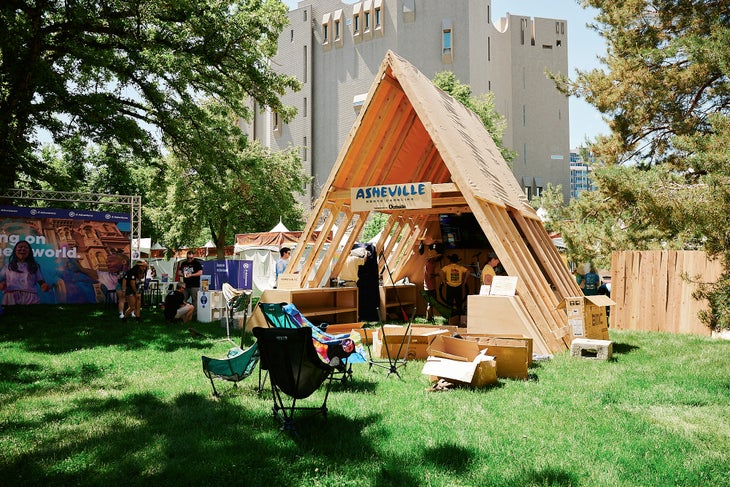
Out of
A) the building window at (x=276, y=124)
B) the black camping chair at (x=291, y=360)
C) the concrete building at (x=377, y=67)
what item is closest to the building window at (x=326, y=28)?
the concrete building at (x=377, y=67)

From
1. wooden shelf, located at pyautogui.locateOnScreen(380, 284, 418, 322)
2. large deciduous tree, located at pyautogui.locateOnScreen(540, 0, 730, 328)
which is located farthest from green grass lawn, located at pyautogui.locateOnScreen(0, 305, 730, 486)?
wooden shelf, located at pyautogui.locateOnScreen(380, 284, 418, 322)

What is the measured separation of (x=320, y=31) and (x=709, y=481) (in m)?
41.9

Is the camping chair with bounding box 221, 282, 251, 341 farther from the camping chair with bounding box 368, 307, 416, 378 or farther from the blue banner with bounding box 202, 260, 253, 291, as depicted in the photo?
the blue banner with bounding box 202, 260, 253, 291

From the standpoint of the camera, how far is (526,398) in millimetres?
5152

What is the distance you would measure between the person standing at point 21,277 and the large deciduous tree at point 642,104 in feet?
42.8

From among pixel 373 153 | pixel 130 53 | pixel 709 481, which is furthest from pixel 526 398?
pixel 130 53

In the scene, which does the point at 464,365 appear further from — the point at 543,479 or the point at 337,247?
the point at 337,247

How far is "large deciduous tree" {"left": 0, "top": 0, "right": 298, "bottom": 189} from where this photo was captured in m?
11.3

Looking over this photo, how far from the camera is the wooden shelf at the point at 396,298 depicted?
38.4 feet

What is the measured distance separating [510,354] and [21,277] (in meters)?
12.2

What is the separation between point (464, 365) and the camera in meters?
5.59

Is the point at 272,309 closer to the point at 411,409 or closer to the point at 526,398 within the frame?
the point at 411,409

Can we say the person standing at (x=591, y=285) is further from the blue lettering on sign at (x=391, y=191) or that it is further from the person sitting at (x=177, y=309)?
the person sitting at (x=177, y=309)

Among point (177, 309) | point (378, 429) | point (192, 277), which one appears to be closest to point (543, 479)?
point (378, 429)
